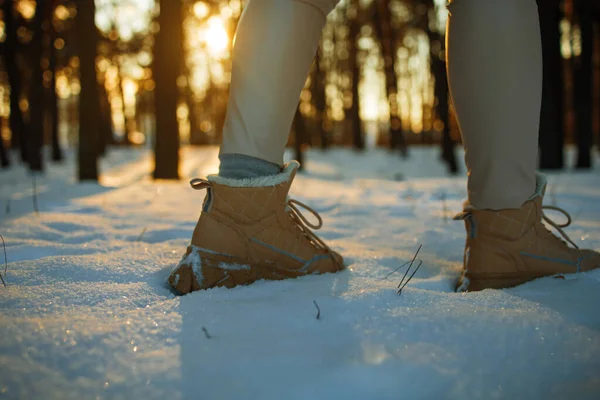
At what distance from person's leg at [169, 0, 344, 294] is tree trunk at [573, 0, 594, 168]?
7.79m

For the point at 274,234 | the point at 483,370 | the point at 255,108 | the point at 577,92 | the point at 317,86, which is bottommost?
the point at 483,370

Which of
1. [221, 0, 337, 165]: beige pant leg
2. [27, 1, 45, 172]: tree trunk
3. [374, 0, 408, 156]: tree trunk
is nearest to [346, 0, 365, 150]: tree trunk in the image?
[374, 0, 408, 156]: tree trunk

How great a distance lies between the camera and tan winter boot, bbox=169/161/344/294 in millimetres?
1079

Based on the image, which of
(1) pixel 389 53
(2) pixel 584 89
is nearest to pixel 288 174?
(2) pixel 584 89

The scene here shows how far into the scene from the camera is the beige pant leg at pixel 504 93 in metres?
1.13

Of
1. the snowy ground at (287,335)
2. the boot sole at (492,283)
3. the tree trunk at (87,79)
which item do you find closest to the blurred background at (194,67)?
the tree trunk at (87,79)

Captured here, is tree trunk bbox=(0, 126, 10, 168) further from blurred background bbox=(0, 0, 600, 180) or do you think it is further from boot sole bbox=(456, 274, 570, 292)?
boot sole bbox=(456, 274, 570, 292)

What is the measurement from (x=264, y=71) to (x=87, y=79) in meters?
4.30

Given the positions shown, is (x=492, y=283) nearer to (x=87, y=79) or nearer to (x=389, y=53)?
(x=87, y=79)

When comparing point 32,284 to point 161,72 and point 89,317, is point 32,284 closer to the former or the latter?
point 89,317

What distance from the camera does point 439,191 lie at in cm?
355

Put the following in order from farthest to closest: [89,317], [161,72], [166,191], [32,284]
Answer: [161,72] < [166,191] < [32,284] < [89,317]

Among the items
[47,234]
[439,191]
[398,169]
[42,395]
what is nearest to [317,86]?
[398,169]

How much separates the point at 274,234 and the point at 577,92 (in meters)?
8.25
